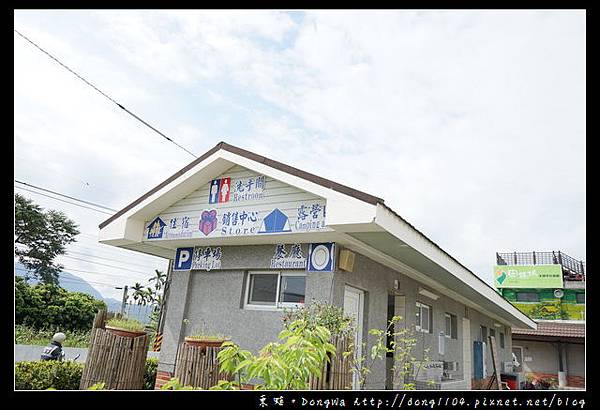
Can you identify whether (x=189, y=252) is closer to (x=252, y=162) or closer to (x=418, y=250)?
(x=252, y=162)

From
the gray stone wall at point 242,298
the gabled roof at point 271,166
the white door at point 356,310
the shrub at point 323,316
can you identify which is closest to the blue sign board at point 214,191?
the gabled roof at point 271,166

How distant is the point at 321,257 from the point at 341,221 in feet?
3.79

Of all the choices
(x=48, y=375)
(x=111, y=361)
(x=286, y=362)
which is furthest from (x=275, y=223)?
(x=48, y=375)

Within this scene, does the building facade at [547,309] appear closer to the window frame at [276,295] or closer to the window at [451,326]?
the window at [451,326]

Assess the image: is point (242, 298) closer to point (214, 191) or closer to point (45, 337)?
point (214, 191)

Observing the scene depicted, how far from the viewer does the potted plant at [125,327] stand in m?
6.62

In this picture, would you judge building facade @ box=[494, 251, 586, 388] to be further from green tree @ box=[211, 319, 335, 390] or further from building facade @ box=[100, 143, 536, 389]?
green tree @ box=[211, 319, 335, 390]

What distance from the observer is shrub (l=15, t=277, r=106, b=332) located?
16688 mm

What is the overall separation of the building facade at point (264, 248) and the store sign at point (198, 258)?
19 millimetres

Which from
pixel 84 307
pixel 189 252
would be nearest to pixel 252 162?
pixel 189 252

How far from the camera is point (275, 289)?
6.98m

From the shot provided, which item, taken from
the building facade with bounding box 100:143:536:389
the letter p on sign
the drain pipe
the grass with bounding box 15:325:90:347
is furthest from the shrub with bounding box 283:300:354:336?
the drain pipe
